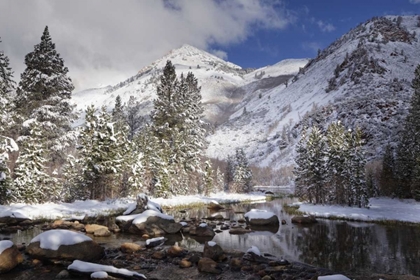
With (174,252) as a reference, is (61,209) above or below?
above

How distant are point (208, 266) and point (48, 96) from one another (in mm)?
25608

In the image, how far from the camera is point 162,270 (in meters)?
12.5

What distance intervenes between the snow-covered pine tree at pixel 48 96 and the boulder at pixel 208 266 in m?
21.8

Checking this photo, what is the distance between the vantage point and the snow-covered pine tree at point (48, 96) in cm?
2845

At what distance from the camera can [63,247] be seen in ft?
42.5

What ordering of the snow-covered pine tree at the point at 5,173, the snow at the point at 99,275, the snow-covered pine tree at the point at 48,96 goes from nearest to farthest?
the snow at the point at 99,275 < the snow-covered pine tree at the point at 5,173 < the snow-covered pine tree at the point at 48,96

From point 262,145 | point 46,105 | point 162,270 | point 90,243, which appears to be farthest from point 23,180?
point 262,145

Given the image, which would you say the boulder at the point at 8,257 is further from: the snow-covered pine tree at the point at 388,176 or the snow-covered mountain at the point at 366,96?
the snow-covered mountain at the point at 366,96

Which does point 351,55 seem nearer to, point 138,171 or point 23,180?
point 138,171

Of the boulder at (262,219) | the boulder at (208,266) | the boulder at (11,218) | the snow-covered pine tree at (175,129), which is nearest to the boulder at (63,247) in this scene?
the boulder at (208,266)

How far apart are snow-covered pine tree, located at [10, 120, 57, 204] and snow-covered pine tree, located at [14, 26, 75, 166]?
1.99 metres

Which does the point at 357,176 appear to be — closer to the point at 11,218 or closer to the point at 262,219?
the point at 262,219

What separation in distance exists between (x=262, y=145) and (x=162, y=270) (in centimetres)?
18536

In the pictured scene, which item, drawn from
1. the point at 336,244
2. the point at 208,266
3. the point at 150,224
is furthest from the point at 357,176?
the point at 208,266
